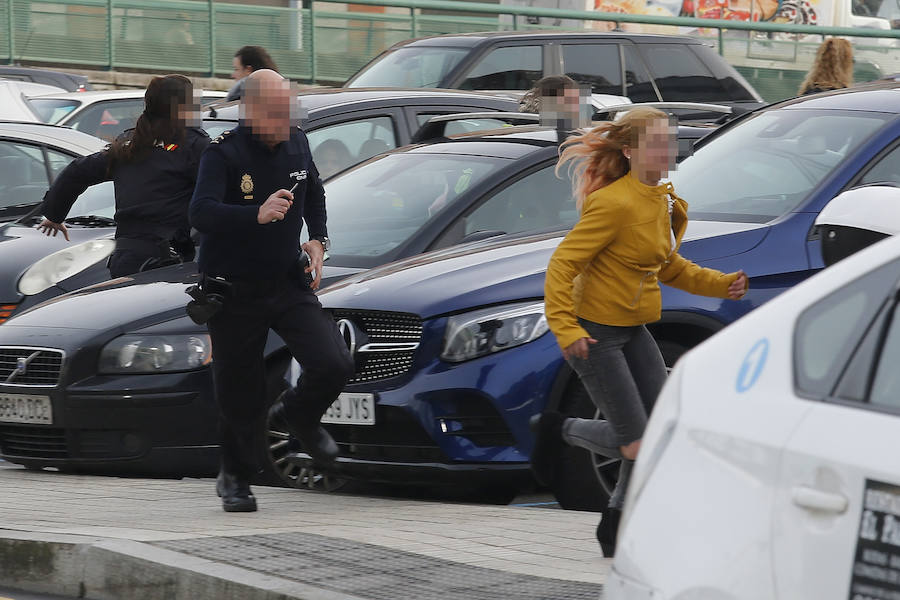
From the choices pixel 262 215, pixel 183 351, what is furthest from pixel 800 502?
pixel 183 351

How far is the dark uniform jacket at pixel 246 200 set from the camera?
6109 mm

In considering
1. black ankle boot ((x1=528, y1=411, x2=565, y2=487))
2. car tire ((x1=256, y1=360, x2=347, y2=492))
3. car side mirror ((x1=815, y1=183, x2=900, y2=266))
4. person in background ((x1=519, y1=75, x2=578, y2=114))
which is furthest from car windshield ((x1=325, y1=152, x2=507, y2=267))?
car side mirror ((x1=815, y1=183, x2=900, y2=266))

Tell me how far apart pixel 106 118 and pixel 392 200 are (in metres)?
8.99

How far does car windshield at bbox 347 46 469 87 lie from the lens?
1387 centimetres

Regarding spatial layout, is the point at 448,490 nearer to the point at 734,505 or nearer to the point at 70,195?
the point at 70,195

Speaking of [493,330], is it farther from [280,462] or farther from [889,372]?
[889,372]

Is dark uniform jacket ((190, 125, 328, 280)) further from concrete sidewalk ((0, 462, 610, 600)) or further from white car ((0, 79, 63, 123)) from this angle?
white car ((0, 79, 63, 123))

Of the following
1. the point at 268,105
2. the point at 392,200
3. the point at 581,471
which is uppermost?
the point at 268,105

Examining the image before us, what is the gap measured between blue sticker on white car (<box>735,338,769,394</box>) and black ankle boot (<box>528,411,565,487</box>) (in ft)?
8.58

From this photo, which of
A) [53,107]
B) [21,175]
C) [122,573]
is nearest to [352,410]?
[122,573]

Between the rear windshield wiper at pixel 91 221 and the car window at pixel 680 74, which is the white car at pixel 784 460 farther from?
the car window at pixel 680 74

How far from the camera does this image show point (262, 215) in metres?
5.93

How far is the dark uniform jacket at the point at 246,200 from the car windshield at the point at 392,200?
1469 mm

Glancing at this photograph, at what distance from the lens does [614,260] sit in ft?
17.2
